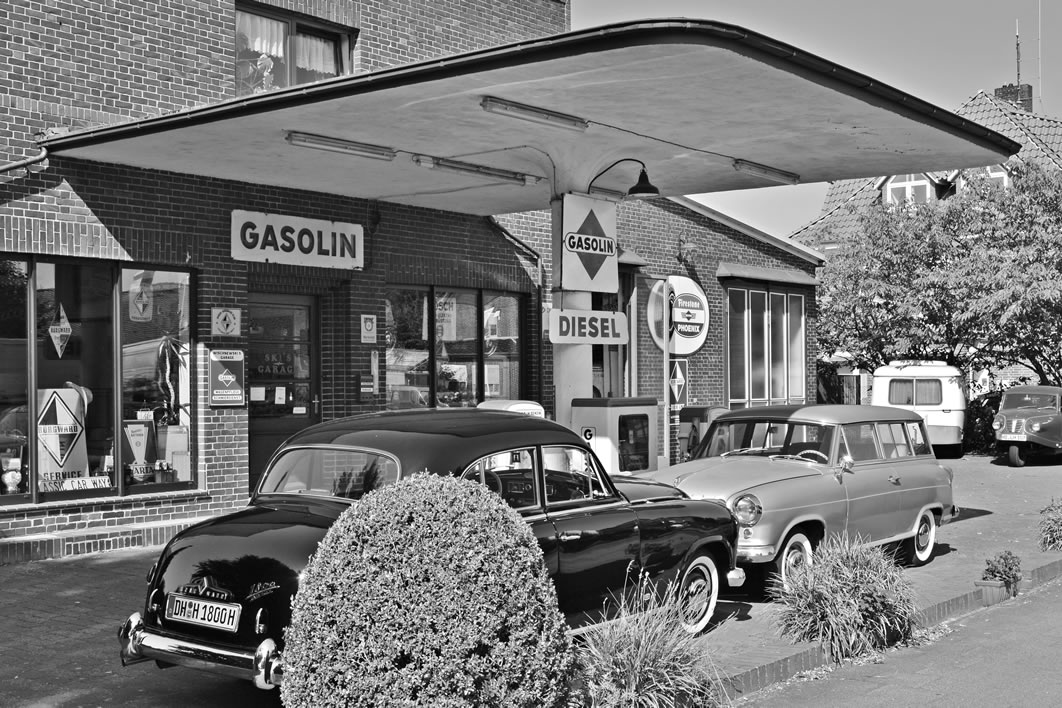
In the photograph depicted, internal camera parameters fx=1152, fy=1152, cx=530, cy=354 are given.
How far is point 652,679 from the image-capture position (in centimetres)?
612

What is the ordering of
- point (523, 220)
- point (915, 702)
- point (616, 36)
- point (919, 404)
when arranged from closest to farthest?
point (915, 702) < point (616, 36) < point (523, 220) < point (919, 404)

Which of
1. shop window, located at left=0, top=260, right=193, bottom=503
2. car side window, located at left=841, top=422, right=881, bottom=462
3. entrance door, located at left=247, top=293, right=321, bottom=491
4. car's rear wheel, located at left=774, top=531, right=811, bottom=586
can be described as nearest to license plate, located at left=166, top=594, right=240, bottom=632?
car's rear wheel, located at left=774, top=531, right=811, bottom=586

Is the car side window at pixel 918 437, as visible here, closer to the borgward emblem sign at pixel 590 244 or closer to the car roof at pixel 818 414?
the car roof at pixel 818 414

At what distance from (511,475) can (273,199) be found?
783 centimetres

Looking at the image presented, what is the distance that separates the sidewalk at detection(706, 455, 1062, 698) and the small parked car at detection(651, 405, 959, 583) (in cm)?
51

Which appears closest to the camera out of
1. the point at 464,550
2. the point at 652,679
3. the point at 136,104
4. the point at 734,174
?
the point at 464,550

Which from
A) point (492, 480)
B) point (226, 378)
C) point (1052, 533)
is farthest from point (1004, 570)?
point (226, 378)

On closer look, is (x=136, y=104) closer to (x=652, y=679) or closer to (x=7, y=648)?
(x=7, y=648)

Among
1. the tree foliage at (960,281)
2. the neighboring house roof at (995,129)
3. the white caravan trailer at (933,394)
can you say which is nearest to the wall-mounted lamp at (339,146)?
the white caravan trailer at (933,394)

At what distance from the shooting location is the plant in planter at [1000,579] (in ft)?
32.8

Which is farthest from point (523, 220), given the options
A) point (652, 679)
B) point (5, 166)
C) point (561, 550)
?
point (652, 679)

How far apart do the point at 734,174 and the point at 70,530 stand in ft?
28.5

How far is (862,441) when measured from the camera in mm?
11219

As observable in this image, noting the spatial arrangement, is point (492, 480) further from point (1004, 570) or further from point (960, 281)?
point (960, 281)
